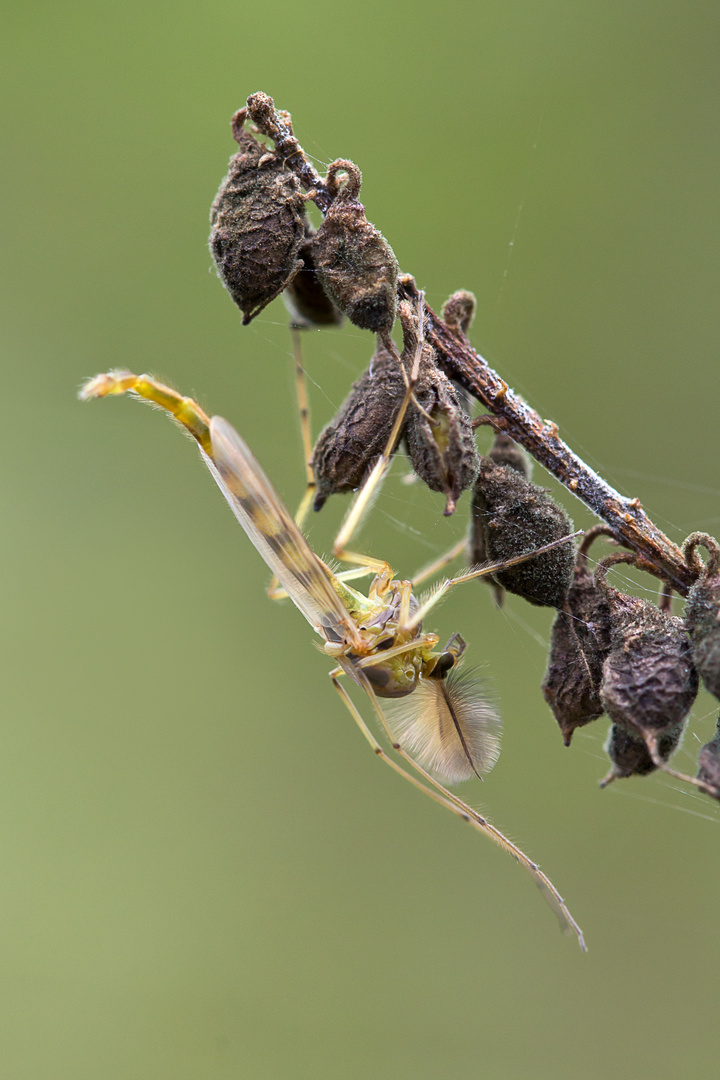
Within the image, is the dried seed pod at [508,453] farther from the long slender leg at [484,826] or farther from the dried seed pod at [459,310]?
the long slender leg at [484,826]

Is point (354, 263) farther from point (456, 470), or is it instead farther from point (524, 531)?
point (524, 531)

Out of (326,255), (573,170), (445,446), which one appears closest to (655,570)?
(445,446)

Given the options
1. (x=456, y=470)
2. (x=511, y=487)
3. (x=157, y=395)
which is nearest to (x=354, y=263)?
(x=456, y=470)

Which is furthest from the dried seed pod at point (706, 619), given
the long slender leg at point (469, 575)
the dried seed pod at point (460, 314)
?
the dried seed pod at point (460, 314)

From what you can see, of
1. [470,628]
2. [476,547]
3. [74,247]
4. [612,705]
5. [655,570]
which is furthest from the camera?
[74,247]

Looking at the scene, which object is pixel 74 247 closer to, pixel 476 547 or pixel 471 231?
pixel 471 231

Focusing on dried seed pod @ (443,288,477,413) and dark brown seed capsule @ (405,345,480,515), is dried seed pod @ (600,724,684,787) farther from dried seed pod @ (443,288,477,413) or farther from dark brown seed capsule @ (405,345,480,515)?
dried seed pod @ (443,288,477,413)
